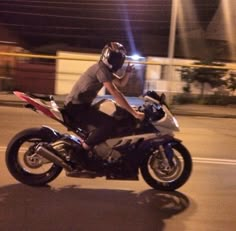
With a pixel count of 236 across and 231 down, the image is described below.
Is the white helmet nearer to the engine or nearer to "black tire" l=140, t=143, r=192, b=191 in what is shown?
the engine

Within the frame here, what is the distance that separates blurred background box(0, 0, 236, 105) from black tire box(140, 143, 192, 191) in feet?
19.5

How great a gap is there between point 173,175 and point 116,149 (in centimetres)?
71

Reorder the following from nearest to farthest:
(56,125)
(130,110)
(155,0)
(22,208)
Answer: (22,208)
(130,110)
(56,125)
(155,0)

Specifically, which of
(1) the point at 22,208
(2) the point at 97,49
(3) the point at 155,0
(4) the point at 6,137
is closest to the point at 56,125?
(4) the point at 6,137

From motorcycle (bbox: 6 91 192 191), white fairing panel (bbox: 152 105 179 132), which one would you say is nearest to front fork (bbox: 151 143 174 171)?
motorcycle (bbox: 6 91 192 191)

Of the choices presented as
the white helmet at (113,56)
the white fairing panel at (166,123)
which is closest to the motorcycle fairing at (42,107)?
the white helmet at (113,56)

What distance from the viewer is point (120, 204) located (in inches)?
241

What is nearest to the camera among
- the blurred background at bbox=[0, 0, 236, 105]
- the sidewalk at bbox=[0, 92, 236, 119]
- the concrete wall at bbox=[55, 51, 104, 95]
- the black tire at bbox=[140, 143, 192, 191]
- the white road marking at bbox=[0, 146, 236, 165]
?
the black tire at bbox=[140, 143, 192, 191]

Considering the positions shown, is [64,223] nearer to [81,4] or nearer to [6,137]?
[6,137]

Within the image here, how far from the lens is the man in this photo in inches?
251

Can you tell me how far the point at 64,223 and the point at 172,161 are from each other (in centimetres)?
170

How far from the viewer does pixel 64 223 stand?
17.6ft

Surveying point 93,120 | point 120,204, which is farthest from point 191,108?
point 120,204

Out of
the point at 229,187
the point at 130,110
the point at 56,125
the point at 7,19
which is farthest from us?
the point at 7,19
